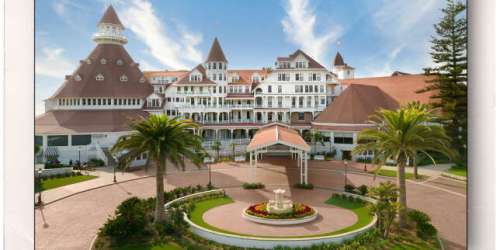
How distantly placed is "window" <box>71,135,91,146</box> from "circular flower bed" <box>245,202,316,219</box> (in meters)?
10.3

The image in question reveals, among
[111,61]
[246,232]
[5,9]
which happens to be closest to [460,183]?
[246,232]

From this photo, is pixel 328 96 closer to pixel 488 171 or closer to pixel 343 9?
pixel 343 9

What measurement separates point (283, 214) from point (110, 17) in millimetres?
12182

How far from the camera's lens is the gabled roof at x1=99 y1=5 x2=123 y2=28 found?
1550 centimetres

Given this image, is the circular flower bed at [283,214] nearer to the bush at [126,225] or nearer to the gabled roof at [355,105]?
the bush at [126,225]

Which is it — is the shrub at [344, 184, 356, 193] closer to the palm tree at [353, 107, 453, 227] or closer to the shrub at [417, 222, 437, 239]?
the palm tree at [353, 107, 453, 227]

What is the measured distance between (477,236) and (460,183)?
22.3 ft

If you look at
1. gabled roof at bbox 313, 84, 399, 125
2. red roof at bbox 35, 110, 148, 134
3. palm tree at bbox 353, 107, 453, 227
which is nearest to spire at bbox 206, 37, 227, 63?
red roof at bbox 35, 110, 148, 134

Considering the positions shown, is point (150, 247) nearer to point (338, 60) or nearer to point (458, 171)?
point (458, 171)

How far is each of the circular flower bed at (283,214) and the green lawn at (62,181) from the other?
8.27 m

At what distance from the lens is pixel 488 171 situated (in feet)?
31.4

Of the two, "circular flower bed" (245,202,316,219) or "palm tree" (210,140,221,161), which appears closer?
"circular flower bed" (245,202,316,219)

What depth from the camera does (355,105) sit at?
70.7 ft

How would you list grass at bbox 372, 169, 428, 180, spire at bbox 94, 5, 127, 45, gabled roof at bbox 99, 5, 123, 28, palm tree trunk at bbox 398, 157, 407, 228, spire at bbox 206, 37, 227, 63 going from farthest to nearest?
spire at bbox 206, 37, 227, 63 < grass at bbox 372, 169, 428, 180 < spire at bbox 94, 5, 127, 45 < gabled roof at bbox 99, 5, 123, 28 < palm tree trunk at bbox 398, 157, 407, 228
